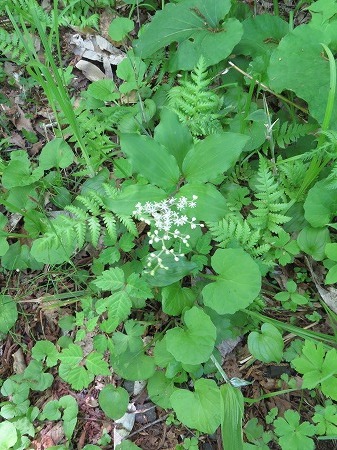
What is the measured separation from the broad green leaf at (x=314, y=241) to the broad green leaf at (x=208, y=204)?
67 cm

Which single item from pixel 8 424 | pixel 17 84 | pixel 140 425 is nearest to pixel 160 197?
pixel 140 425

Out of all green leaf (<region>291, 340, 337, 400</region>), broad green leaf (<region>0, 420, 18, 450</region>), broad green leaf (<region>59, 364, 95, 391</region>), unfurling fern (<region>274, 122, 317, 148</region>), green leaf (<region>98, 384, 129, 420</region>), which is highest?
unfurling fern (<region>274, 122, 317, 148</region>)

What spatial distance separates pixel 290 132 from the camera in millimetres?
2525

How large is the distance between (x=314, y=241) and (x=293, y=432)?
1000mm

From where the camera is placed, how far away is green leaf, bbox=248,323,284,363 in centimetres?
215

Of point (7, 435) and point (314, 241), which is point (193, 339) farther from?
point (7, 435)

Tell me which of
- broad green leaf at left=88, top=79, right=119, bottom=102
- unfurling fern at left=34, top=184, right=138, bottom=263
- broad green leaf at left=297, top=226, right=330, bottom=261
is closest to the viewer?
unfurling fern at left=34, top=184, right=138, bottom=263

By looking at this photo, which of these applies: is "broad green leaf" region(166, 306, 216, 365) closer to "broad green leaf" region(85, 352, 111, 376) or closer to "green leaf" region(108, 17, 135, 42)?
"broad green leaf" region(85, 352, 111, 376)

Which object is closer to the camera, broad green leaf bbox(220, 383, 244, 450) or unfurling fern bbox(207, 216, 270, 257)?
broad green leaf bbox(220, 383, 244, 450)

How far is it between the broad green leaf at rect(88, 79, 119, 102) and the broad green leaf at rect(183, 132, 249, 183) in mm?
1085

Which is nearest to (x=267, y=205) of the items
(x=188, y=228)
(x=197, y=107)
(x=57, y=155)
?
(x=188, y=228)

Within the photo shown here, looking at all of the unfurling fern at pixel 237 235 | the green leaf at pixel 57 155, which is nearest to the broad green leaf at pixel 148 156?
the unfurling fern at pixel 237 235

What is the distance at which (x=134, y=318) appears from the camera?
A: 2.55 m

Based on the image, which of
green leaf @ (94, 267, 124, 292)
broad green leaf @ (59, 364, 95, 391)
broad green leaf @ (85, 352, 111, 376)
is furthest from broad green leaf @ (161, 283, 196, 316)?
broad green leaf @ (59, 364, 95, 391)
